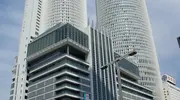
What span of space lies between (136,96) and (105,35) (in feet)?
136

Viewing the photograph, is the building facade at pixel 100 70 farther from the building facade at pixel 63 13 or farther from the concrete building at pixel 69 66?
the building facade at pixel 63 13

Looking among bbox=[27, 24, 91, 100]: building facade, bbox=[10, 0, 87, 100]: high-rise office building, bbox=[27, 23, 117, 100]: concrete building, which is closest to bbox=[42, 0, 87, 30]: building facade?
bbox=[10, 0, 87, 100]: high-rise office building

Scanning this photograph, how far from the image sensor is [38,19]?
176 meters

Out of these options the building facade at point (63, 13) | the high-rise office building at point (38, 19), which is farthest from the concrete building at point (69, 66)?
the building facade at point (63, 13)

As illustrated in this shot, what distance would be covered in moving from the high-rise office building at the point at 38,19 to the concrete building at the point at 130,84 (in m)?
52.6

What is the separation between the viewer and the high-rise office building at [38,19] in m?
138

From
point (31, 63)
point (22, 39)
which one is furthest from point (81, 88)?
point (22, 39)

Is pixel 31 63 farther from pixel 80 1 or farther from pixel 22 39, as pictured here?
pixel 80 1

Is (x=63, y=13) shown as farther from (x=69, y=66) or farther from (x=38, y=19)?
(x=69, y=66)

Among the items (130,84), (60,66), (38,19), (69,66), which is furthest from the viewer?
(38,19)

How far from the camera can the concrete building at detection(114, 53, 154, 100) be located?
14162cm

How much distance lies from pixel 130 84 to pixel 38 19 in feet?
256

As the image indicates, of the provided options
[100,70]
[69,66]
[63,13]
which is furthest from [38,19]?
[69,66]

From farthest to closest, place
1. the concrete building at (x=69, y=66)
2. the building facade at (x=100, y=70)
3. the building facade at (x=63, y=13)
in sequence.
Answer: the building facade at (x=63, y=13), the building facade at (x=100, y=70), the concrete building at (x=69, y=66)
